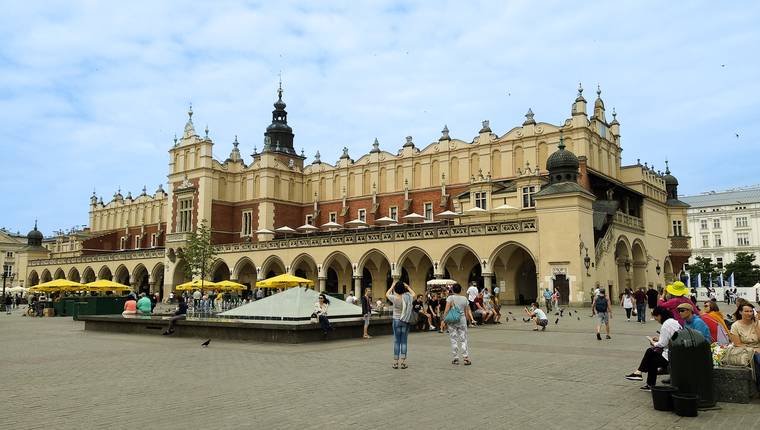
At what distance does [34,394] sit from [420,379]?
5.74 m

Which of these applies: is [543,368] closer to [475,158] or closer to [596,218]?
[596,218]

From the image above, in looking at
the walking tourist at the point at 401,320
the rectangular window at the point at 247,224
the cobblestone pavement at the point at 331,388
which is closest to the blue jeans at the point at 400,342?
the walking tourist at the point at 401,320

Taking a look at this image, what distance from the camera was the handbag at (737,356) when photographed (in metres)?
7.98

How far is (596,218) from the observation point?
36.0 m

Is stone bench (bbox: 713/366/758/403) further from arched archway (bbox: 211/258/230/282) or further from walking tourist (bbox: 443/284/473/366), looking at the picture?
arched archway (bbox: 211/258/230/282)

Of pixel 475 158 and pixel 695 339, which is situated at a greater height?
pixel 475 158

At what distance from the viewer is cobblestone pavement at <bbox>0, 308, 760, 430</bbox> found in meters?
6.85

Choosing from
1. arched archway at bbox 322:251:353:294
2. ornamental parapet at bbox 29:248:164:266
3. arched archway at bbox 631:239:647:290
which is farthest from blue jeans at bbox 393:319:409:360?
ornamental parapet at bbox 29:248:164:266

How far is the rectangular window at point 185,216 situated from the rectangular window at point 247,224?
4584 millimetres

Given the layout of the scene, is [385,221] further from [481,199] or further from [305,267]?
[481,199]

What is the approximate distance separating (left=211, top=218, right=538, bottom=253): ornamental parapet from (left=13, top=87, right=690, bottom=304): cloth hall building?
0.27ft

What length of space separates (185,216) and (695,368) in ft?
170

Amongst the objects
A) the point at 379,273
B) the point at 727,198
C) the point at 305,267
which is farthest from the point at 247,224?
the point at 727,198

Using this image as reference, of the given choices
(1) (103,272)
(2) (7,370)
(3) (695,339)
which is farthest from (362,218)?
(3) (695,339)
